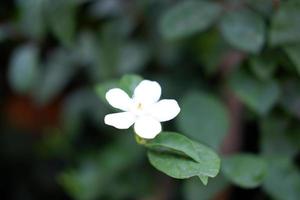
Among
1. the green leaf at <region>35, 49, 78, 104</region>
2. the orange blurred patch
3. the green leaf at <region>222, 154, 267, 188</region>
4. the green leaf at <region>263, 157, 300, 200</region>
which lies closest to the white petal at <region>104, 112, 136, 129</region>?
the green leaf at <region>222, 154, 267, 188</region>

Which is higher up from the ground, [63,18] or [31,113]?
[31,113]

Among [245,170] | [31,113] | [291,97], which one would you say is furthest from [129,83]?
[31,113]

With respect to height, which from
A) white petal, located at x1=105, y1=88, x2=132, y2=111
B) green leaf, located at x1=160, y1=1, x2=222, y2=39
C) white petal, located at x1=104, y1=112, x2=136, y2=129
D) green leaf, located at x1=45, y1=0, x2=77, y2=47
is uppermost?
green leaf, located at x1=45, y1=0, x2=77, y2=47

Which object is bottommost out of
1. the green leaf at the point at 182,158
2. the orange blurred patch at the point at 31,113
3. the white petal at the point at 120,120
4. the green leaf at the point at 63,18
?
the green leaf at the point at 182,158

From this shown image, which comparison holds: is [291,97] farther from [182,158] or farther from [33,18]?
[33,18]

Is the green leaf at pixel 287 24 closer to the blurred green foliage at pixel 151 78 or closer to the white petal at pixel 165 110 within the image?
the blurred green foliage at pixel 151 78

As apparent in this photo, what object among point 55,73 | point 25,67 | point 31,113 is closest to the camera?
point 25,67

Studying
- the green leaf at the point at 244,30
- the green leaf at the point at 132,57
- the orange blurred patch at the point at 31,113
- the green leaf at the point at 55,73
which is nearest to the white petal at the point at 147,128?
the green leaf at the point at 244,30

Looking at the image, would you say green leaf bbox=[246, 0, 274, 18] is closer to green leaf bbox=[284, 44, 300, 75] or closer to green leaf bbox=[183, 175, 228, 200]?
green leaf bbox=[284, 44, 300, 75]
